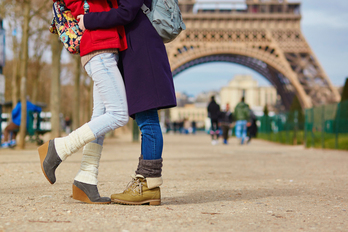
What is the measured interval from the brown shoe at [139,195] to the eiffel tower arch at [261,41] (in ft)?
107

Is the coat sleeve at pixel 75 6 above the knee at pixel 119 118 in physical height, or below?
above

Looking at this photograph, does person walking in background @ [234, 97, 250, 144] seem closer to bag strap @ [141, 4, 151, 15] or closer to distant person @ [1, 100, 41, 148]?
distant person @ [1, 100, 41, 148]

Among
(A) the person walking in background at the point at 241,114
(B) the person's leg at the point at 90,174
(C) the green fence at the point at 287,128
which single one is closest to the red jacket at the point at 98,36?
(B) the person's leg at the point at 90,174

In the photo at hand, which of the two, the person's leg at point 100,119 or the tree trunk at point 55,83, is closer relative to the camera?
the person's leg at point 100,119

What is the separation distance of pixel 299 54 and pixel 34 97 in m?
20.5

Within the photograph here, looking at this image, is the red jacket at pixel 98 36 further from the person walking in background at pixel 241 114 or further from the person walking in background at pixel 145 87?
the person walking in background at pixel 241 114

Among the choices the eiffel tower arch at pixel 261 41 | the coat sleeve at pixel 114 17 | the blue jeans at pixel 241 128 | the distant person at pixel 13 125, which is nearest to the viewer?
the coat sleeve at pixel 114 17

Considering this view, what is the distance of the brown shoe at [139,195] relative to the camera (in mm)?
3336

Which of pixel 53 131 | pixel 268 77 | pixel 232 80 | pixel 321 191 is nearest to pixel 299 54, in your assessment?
pixel 268 77

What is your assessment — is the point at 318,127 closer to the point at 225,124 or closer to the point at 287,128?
the point at 225,124

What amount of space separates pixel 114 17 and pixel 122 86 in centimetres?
48

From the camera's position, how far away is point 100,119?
3.25 metres

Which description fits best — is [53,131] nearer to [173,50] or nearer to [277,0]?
[173,50]

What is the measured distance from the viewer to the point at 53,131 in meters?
14.4
